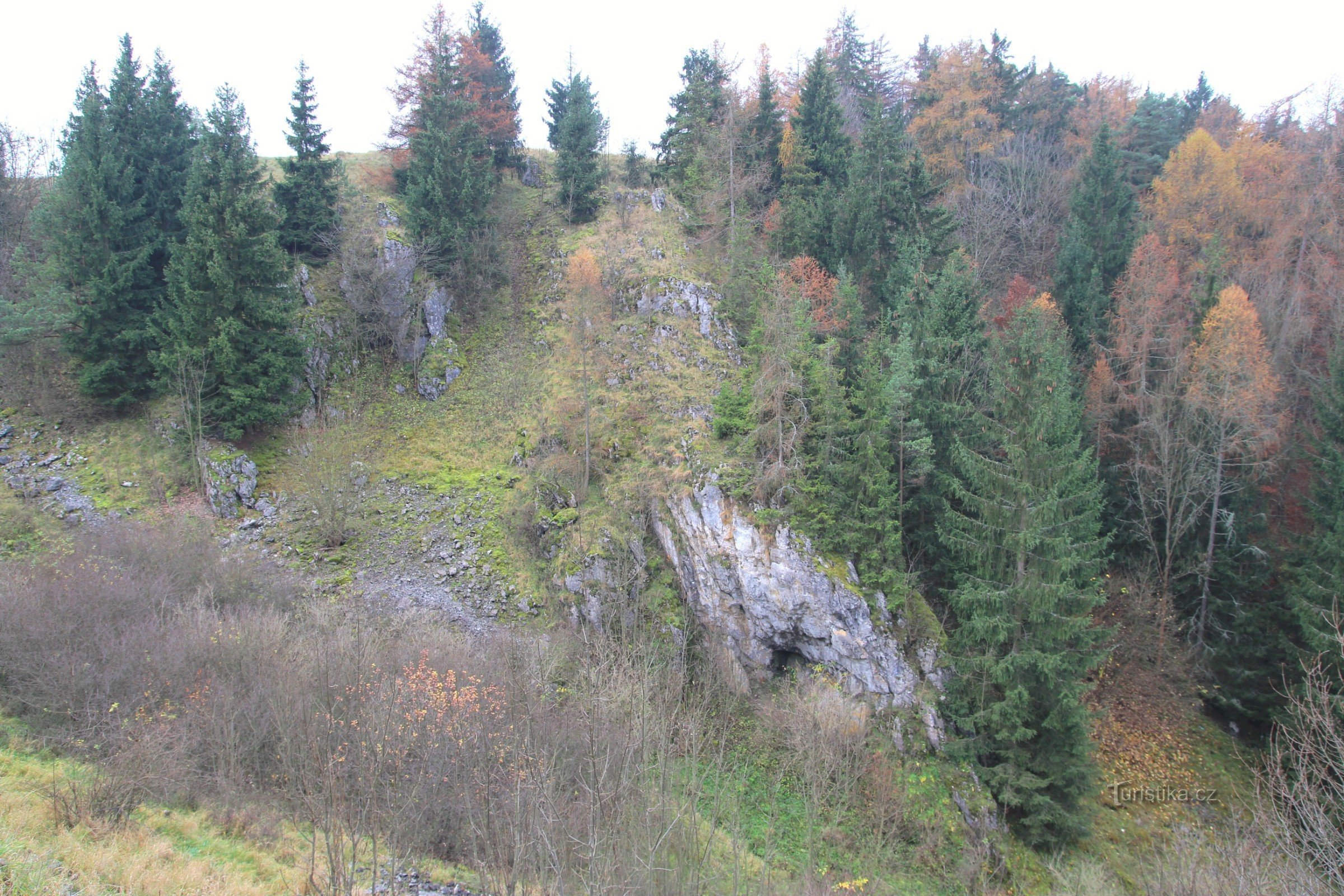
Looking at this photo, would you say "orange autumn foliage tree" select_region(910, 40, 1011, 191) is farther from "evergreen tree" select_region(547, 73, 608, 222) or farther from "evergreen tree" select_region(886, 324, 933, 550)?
"evergreen tree" select_region(886, 324, 933, 550)

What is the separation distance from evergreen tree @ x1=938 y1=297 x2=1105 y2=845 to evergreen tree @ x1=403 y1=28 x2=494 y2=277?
28.1m

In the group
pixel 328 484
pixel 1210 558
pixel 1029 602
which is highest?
pixel 328 484

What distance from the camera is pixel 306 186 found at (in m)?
30.9

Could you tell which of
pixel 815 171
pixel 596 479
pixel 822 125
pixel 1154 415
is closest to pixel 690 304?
pixel 596 479

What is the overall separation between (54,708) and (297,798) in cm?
650

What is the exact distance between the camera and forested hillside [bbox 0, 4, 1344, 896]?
12352 mm

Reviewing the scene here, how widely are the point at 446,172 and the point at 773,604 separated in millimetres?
29179

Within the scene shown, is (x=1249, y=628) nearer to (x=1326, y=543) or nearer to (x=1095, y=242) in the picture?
(x=1326, y=543)

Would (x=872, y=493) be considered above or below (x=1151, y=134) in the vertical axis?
below

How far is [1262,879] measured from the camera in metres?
8.98

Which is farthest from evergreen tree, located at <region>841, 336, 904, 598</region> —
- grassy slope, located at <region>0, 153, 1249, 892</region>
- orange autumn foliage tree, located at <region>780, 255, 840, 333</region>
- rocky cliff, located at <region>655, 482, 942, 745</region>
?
grassy slope, located at <region>0, 153, 1249, 892</region>

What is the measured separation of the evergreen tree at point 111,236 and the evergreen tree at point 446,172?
34.8 feet

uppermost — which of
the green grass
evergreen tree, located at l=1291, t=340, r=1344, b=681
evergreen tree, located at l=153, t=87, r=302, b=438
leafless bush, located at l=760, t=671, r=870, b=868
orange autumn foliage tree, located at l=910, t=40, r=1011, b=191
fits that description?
orange autumn foliage tree, located at l=910, t=40, r=1011, b=191

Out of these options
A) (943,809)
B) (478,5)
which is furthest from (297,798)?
(478,5)
